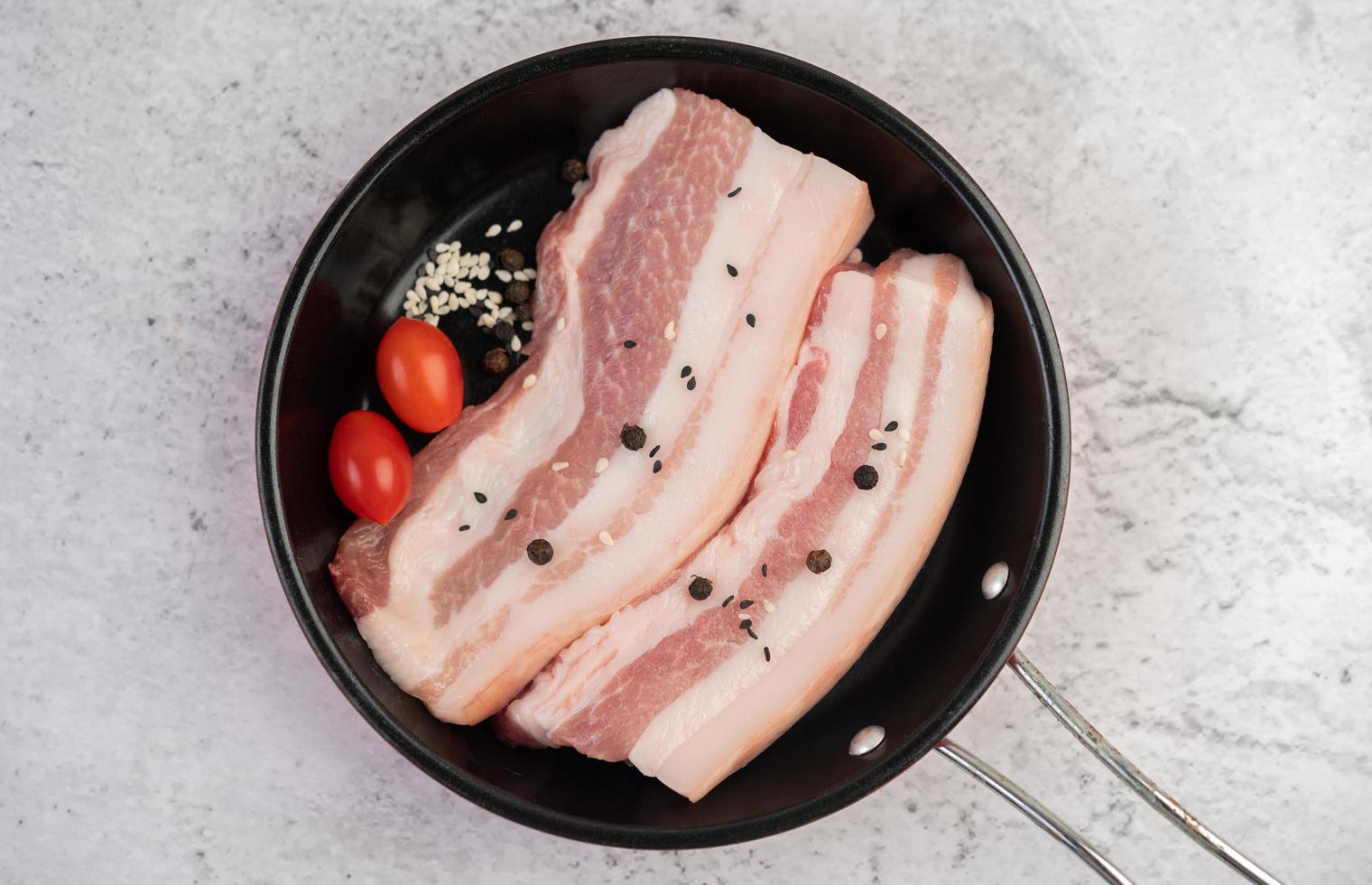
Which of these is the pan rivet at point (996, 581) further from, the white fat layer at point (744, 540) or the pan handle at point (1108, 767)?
the white fat layer at point (744, 540)

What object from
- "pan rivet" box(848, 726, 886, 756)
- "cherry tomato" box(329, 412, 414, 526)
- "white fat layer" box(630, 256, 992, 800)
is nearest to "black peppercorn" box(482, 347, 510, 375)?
"cherry tomato" box(329, 412, 414, 526)

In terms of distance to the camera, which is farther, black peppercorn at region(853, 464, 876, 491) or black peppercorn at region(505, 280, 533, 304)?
black peppercorn at region(505, 280, 533, 304)

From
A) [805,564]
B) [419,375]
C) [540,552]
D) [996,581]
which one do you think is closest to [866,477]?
[805,564]

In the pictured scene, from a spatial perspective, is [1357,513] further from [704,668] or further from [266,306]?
[266,306]

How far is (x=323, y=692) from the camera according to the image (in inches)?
84.8

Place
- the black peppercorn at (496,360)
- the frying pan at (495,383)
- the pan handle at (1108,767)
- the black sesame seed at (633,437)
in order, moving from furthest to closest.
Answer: the black peppercorn at (496,360) < the black sesame seed at (633,437) < the frying pan at (495,383) < the pan handle at (1108,767)

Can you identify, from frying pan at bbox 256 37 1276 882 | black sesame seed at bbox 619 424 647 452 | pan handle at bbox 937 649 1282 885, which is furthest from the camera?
black sesame seed at bbox 619 424 647 452

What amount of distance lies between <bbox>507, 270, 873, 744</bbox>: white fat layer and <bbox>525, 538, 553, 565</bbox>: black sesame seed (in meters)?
0.19

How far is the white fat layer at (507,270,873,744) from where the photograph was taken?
6.56ft

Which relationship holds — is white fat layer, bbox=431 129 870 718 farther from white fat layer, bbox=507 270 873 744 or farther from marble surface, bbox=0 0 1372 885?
marble surface, bbox=0 0 1372 885

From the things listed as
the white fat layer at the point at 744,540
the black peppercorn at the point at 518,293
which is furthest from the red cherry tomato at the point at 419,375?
the white fat layer at the point at 744,540

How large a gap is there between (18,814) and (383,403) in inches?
47.0

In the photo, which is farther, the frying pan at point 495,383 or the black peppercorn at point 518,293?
the black peppercorn at point 518,293

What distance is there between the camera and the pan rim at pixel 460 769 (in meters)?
1.80
